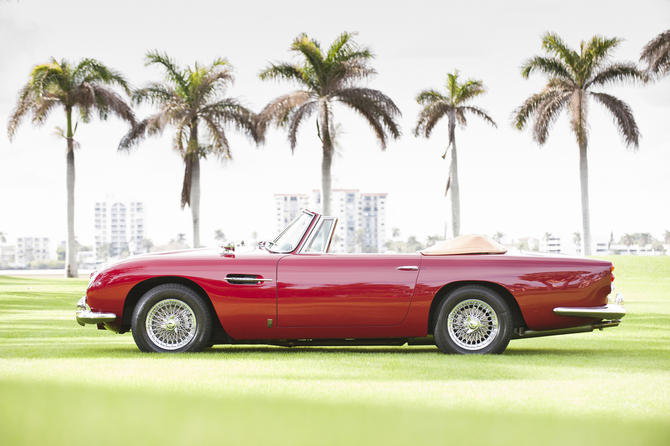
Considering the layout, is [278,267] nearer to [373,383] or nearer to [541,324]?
[373,383]

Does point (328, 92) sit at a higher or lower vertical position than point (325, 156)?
higher

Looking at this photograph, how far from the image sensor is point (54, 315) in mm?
12148

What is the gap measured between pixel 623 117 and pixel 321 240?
2769 cm

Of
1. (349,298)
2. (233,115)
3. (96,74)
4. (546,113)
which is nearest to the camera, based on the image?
(349,298)

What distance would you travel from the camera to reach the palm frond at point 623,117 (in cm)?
2938

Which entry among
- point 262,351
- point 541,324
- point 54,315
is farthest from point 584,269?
point 54,315

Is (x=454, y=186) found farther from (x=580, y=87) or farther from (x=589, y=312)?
(x=589, y=312)

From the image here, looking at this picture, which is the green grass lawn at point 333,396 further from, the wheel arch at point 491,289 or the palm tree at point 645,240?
the palm tree at point 645,240

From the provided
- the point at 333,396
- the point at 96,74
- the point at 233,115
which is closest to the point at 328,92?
the point at 233,115

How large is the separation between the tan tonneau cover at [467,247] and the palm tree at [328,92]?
65.6ft

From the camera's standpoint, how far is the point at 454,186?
32.8 meters

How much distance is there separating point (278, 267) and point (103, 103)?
29468 mm

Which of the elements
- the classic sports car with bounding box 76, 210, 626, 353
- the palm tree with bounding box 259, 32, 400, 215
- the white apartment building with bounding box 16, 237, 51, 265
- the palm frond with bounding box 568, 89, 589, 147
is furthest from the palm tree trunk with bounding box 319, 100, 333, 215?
the white apartment building with bounding box 16, 237, 51, 265

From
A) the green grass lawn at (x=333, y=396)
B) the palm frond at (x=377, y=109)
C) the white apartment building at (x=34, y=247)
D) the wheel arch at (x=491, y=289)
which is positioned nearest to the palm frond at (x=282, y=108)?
the palm frond at (x=377, y=109)
